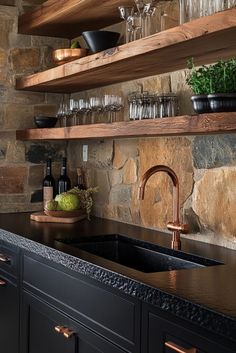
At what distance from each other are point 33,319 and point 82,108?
3.92 ft

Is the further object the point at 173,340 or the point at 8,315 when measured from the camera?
the point at 8,315

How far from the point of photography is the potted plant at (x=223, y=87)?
6.85 feet

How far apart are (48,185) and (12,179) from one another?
23cm

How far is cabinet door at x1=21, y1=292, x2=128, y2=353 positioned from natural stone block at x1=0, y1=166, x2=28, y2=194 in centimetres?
113

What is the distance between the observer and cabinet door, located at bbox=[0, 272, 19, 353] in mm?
2916

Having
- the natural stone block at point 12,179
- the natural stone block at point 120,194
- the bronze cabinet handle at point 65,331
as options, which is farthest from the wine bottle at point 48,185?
the bronze cabinet handle at point 65,331

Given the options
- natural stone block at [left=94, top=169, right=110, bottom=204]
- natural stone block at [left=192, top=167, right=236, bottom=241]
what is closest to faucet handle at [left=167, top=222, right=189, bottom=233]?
natural stone block at [left=192, top=167, right=236, bottom=241]

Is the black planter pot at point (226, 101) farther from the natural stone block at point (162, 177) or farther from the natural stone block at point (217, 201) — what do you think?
the natural stone block at point (162, 177)

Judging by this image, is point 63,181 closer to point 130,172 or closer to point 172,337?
point 130,172

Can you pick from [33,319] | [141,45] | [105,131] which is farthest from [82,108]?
[33,319]

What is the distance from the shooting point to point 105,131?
9.37 feet

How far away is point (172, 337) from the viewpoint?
1705 mm

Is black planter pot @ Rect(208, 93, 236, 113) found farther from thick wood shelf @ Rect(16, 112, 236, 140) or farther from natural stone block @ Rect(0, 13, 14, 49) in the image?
natural stone block @ Rect(0, 13, 14, 49)

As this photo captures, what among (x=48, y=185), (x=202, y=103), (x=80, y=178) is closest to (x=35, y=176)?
(x=48, y=185)
